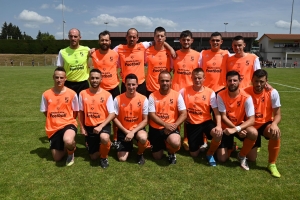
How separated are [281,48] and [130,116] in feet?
191

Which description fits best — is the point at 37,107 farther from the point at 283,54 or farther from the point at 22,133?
the point at 283,54

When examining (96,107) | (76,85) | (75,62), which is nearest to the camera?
(96,107)

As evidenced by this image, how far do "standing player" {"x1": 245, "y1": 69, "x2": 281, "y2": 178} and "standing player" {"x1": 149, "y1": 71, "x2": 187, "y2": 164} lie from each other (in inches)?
45.4

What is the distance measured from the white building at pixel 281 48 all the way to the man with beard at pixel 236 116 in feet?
182

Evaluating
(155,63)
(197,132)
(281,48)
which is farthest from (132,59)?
(281,48)

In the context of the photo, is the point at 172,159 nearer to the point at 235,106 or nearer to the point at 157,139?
the point at 157,139

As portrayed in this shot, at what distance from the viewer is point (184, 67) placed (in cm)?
491

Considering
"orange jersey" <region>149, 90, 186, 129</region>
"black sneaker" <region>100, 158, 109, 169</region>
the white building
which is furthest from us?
the white building

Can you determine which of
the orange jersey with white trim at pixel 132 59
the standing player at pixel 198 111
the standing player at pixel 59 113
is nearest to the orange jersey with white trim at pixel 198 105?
the standing player at pixel 198 111

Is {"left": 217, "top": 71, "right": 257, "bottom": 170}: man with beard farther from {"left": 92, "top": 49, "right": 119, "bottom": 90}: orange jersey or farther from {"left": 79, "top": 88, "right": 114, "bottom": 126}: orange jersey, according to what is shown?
{"left": 92, "top": 49, "right": 119, "bottom": 90}: orange jersey

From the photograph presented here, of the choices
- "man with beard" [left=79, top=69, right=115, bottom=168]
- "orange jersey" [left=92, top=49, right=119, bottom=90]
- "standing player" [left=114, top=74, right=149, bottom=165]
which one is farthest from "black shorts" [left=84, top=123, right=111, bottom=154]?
"orange jersey" [left=92, top=49, right=119, bottom=90]

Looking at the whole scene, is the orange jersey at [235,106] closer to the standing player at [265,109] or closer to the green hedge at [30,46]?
the standing player at [265,109]

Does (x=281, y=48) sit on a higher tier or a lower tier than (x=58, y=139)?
higher

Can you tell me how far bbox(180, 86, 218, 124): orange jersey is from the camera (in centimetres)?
430
